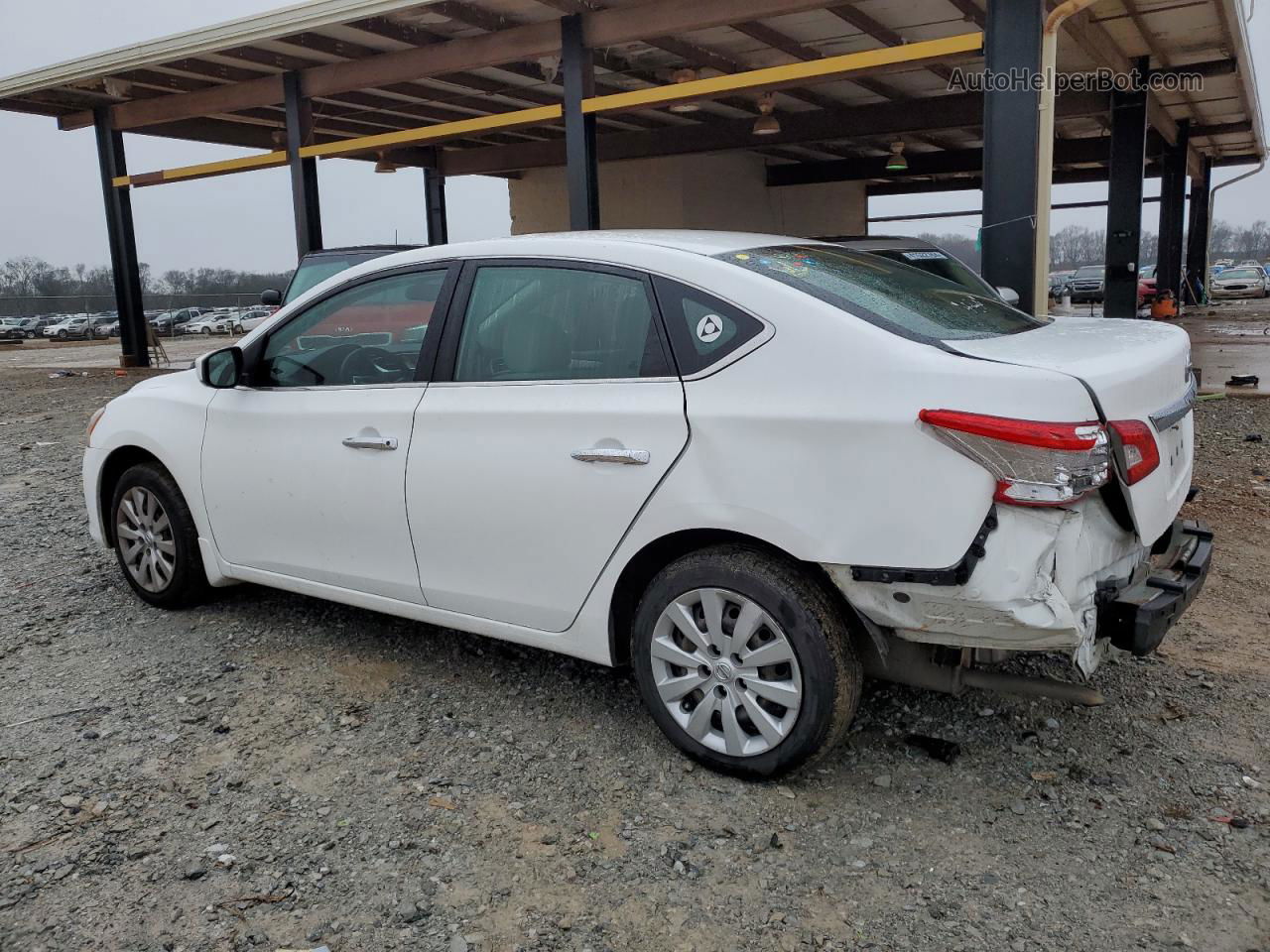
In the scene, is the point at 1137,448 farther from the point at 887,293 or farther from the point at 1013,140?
the point at 1013,140

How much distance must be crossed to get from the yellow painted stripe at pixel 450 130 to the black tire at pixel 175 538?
310 inches

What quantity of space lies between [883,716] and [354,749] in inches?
69.7

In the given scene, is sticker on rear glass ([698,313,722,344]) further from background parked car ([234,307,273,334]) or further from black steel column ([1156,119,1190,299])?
background parked car ([234,307,273,334])

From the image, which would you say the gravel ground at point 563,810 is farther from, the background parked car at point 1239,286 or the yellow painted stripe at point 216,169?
the background parked car at point 1239,286

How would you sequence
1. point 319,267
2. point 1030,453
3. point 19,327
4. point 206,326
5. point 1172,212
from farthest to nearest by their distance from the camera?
point 206,326 → point 19,327 → point 1172,212 → point 319,267 → point 1030,453

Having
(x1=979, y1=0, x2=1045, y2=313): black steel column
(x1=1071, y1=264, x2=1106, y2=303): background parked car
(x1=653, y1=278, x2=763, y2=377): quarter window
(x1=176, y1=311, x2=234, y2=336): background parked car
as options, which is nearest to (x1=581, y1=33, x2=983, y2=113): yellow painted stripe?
(x1=979, y1=0, x2=1045, y2=313): black steel column

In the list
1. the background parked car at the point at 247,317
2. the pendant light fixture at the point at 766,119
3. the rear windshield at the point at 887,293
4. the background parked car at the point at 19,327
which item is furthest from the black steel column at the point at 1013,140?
the background parked car at the point at 19,327

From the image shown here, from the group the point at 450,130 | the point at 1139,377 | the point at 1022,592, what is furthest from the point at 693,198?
the point at 1022,592

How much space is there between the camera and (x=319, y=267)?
31.5 ft

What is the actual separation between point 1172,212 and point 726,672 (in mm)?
23280

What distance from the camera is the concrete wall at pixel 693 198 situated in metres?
19.6

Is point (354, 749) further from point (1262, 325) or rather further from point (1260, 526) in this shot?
point (1262, 325)

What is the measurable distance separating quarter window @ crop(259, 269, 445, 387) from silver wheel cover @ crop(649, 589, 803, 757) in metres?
1.42

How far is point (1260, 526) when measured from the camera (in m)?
5.60
